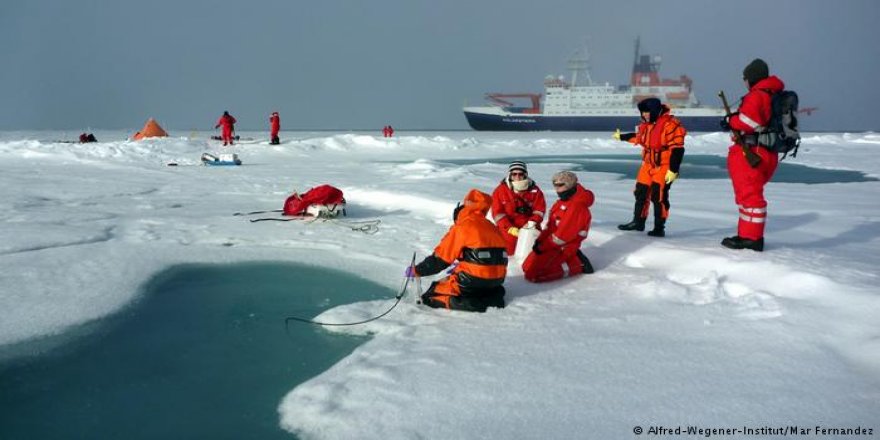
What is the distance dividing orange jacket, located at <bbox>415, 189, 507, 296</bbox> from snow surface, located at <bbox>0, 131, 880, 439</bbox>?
22 cm

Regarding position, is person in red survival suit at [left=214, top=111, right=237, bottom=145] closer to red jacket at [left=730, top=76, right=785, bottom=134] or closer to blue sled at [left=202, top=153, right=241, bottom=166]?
blue sled at [left=202, top=153, right=241, bottom=166]

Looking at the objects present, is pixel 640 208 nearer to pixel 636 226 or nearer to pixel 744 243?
pixel 636 226

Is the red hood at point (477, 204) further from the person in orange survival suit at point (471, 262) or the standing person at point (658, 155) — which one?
the standing person at point (658, 155)

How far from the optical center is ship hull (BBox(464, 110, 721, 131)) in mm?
55250

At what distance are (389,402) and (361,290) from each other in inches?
69.4

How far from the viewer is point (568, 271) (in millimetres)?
4031

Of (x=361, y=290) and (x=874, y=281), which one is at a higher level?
(x=874, y=281)

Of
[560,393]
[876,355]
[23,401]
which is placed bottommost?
[23,401]

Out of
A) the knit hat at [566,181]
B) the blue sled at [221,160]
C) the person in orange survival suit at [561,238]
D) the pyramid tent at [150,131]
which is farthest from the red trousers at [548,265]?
the pyramid tent at [150,131]

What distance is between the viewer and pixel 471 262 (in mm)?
3215

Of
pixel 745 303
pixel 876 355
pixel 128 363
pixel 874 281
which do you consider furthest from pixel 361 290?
pixel 874 281

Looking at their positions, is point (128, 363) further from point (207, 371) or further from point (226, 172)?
point (226, 172)

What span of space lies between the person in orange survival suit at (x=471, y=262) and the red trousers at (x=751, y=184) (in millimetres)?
2133

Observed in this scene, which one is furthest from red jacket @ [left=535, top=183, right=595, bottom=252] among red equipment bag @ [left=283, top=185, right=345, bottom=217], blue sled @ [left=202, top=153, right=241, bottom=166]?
blue sled @ [left=202, top=153, right=241, bottom=166]
